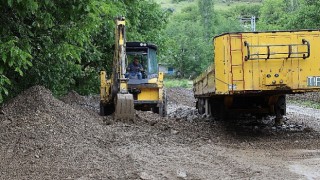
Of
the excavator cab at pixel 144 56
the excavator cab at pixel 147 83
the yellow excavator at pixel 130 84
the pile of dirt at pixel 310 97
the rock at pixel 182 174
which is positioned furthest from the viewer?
the pile of dirt at pixel 310 97

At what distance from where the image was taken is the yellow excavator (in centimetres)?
1474

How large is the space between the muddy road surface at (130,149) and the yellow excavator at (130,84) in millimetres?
750

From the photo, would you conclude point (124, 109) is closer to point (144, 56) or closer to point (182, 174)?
point (144, 56)

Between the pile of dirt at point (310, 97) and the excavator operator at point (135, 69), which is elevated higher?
the excavator operator at point (135, 69)

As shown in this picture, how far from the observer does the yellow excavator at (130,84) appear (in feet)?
48.4

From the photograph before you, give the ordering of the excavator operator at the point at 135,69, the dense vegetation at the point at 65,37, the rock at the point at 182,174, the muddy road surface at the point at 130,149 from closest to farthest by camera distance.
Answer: the rock at the point at 182,174 < the muddy road surface at the point at 130,149 < the dense vegetation at the point at 65,37 < the excavator operator at the point at 135,69

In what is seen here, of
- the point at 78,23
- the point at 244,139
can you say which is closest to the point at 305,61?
the point at 244,139

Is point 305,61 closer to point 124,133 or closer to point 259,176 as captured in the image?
point 124,133

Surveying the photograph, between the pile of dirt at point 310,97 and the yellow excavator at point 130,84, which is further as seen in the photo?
the pile of dirt at point 310,97

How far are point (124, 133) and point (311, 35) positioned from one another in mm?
4931

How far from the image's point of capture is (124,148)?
1002 cm

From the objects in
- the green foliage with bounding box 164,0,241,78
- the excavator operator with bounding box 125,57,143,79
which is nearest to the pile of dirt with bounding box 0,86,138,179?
the excavator operator with bounding box 125,57,143,79

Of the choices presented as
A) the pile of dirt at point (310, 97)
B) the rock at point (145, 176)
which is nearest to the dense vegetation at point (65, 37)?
the rock at point (145, 176)

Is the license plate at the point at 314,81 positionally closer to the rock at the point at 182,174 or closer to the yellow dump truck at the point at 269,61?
the yellow dump truck at the point at 269,61
